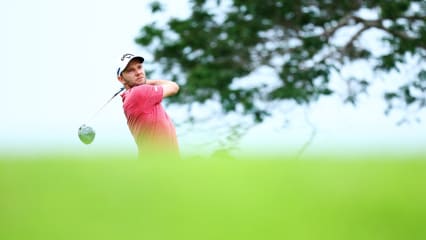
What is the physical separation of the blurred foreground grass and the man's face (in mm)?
3595

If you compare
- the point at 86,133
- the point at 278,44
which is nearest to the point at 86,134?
the point at 86,133

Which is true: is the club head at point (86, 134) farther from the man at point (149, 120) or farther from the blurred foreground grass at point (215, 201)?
the blurred foreground grass at point (215, 201)

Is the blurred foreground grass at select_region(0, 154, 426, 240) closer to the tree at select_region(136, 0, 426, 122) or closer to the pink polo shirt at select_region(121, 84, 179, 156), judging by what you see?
the pink polo shirt at select_region(121, 84, 179, 156)

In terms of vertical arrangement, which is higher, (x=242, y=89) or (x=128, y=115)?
(x=242, y=89)

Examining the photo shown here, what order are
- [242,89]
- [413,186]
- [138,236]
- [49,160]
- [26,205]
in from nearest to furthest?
[138,236] → [26,205] → [413,186] → [49,160] → [242,89]

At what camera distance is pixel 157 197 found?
1442 millimetres

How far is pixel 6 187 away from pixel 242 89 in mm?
11338

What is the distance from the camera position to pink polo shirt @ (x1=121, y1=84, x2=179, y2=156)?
16.8 feet

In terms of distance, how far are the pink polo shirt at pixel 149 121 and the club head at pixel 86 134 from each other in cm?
40

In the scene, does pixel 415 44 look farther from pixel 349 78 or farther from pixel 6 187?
pixel 6 187

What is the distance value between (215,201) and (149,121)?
376 cm

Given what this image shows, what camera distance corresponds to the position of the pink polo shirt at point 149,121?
16.8 ft

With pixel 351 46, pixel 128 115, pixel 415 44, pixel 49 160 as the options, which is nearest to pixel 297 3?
pixel 351 46

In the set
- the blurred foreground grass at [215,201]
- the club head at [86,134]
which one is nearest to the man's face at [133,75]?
the club head at [86,134]
